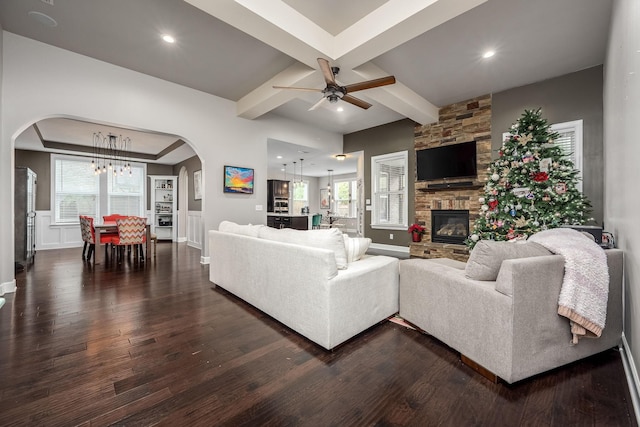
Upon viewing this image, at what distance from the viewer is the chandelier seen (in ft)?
21.4

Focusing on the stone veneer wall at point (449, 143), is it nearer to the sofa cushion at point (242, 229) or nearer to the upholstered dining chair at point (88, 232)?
the sofa cushion at point (242, 229)

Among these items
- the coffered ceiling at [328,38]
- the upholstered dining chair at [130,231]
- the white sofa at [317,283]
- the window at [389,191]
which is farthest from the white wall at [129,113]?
the white sofa at [317,283]

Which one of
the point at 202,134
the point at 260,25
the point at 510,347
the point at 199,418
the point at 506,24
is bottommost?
the point at 199,418

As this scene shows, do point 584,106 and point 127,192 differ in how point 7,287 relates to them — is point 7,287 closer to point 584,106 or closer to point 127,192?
point 127,192

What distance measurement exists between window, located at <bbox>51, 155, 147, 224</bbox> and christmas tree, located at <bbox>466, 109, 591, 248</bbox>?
9.11 meters

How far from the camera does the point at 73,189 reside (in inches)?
286

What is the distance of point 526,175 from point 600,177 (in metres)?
1.29

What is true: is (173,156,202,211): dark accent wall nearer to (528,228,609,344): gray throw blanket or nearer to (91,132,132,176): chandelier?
(91,132,132,176): chandelier

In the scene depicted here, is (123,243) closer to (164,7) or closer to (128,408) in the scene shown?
(164,7)

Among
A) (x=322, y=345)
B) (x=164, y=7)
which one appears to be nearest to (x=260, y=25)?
(x=164, y=7)

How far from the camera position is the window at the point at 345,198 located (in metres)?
12.2

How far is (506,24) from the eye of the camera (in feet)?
9.87

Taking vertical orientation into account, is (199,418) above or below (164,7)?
below

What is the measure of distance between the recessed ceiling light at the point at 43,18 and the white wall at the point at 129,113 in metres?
0.58
